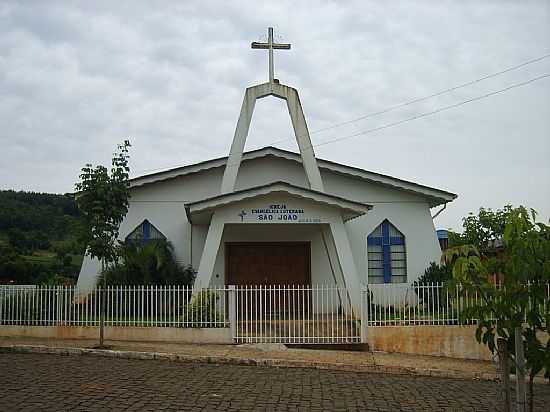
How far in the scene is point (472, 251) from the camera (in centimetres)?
558

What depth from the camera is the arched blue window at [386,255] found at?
2116cm

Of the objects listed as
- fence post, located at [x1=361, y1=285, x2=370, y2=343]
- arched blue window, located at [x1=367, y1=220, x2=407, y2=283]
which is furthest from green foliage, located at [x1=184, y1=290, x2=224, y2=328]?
arched blue window, located at [x1=367, y1=220, x2=407, y2=283]

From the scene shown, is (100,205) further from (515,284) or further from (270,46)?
(515,284)

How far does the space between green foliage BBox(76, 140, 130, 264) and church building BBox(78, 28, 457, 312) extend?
4.74 meters

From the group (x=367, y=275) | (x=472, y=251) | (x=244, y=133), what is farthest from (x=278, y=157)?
(x=472, y=251)

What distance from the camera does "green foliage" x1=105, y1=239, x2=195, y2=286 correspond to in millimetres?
18719

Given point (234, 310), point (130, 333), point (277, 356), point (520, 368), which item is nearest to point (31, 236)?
point (130, 333)

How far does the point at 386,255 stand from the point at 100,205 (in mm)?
Answer: 10221

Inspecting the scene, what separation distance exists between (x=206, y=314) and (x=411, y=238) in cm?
867

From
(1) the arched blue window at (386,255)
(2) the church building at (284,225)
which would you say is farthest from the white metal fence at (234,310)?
(1) the arched blue window at (386,255)

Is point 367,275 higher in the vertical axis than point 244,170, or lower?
lower

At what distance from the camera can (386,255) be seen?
21234mm

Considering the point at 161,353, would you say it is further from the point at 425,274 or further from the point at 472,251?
the point at 425,274

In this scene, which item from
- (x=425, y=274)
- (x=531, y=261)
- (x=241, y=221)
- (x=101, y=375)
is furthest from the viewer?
(x=425, y=274)
